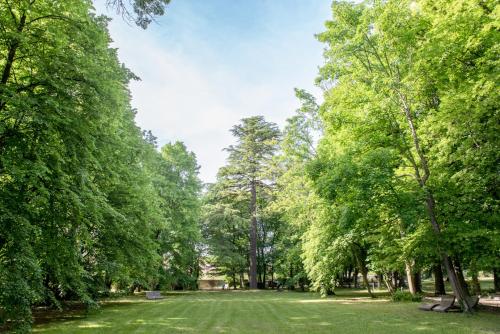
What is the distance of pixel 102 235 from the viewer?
16.3 metres

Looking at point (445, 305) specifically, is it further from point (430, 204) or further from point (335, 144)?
point (335, 144)

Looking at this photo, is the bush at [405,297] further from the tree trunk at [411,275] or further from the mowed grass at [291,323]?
the mowed grass at [291,323]

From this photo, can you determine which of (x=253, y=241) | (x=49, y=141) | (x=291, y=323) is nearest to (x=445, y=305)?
(x=291, y=323)

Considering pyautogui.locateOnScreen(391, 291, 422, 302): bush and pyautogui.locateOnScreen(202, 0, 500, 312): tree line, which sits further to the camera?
pyautogui.locateOnScreen(391, 291, 422, 302): bush

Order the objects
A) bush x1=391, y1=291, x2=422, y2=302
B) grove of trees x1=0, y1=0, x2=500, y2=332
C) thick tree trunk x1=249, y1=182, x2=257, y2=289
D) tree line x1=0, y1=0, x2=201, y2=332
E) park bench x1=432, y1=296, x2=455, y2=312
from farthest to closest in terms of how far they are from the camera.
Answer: thick tree trunk x1=249, y1=182, x2=257, y2=289 < bush x1=391, y1=291, x2=422, y2=302 < park bench x1=432, y1=296, x2=455, y2=312 < grove of trees x1=0, y1=0, x2=500, y2=332 < tree line x1=0, y1=0, x2=201, y2=332

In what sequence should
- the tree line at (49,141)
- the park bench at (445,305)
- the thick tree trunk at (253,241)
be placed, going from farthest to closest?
the thick tree trunk at (253,241)
the park bench at (445,305)
the tree line at (49,141)

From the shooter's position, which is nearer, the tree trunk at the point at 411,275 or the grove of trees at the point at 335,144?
the grove of trees at the point at 335,144

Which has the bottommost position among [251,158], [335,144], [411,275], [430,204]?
[411,275]

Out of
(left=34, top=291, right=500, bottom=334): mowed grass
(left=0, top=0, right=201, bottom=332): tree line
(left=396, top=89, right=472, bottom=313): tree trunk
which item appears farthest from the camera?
(left=396, top=89, right=472, bottom=313): tree trunk

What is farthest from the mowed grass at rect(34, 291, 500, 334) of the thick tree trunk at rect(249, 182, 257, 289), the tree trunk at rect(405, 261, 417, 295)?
the thick tree trunk at rect(249, 182, 257, 289)

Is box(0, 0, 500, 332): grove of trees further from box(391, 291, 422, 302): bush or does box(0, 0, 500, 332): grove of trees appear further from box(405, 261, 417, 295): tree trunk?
box(391, 291, 422, 302): bush

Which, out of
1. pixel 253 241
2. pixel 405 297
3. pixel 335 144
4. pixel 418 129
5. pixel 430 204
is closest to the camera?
pixel 430 204

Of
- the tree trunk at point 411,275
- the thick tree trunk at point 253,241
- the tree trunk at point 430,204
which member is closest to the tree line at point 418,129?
the tree trunk at point 430,204

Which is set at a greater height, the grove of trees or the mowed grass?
the grove of trees
